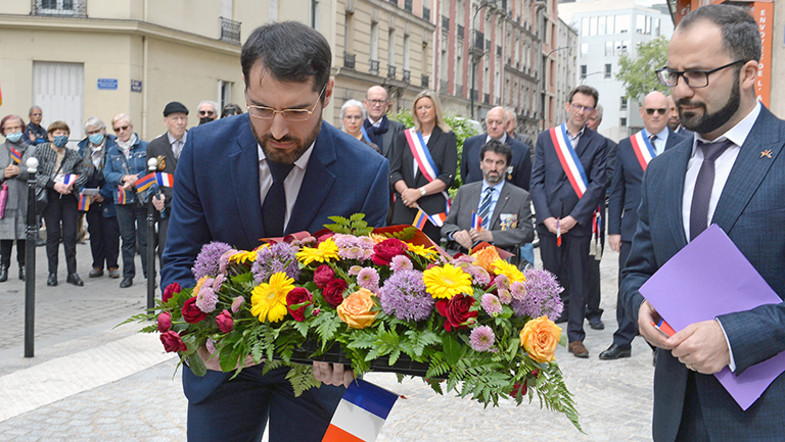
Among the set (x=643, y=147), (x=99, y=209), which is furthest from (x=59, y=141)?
(x=643, y=147)

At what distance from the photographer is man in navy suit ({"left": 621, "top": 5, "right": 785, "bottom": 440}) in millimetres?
2438

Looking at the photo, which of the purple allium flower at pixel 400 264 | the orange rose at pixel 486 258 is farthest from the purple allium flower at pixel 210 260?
the orange rose at pixel 486 258

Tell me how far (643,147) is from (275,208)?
5486 mm

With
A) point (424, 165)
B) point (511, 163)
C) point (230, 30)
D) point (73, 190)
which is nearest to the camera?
point (424, 165)

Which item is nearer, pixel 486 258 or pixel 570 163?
pixel 486 258

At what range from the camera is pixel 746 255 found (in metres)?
2.52

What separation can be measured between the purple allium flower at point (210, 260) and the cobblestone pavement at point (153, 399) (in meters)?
1.99

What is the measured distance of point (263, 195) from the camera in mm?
2807

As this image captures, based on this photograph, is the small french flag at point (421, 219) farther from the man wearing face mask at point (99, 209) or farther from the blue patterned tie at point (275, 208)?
the blue patterned tie at point (275, 208)

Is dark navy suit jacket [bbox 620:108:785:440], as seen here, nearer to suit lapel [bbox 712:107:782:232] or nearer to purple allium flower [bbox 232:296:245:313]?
suit lapel [bbox 712:107:782:232]

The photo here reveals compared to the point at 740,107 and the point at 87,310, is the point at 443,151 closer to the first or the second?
the point at 87,310

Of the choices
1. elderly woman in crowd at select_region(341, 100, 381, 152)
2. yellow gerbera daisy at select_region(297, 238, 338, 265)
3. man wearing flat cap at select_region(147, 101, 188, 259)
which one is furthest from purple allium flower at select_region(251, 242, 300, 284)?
man wearing flat cap at select_region(147, 101, 188, 259)

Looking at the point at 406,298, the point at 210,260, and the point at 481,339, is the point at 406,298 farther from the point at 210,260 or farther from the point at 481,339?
the point at 210,260

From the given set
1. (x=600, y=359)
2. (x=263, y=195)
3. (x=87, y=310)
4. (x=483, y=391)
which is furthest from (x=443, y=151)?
(x=483, y=391)
